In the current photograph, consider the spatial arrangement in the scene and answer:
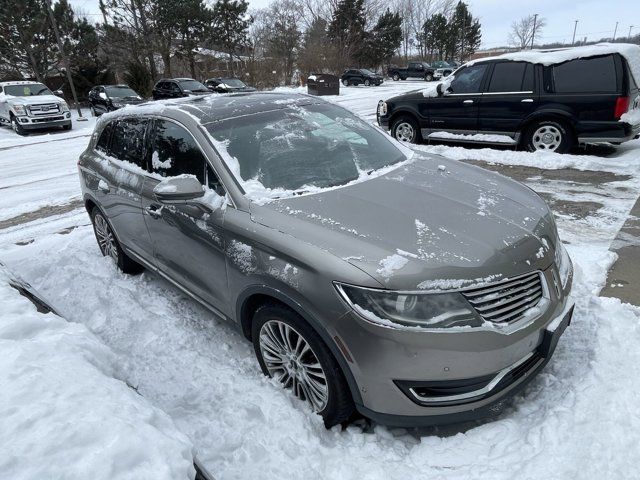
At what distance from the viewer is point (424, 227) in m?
2.38

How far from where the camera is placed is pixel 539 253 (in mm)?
2371

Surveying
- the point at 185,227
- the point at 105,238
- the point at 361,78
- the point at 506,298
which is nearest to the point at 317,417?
the point at 506,298

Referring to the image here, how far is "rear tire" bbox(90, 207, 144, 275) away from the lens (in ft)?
14.4

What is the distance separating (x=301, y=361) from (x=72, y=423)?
120cm

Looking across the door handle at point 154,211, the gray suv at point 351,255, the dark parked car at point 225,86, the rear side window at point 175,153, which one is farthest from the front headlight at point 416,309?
the dark parked car at point 225,86

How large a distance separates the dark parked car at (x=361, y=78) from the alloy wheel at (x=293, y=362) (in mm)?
35651

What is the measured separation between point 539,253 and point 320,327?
48.7 inches

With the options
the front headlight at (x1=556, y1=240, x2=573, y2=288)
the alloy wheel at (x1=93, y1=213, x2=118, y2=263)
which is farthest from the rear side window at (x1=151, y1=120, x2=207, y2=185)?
the front headlight at (x1=556, y1=240, x2=573, y2=288)

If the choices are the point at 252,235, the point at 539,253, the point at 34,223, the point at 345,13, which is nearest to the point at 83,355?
the point at 252,235

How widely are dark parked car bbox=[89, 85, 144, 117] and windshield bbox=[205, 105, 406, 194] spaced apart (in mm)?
17718

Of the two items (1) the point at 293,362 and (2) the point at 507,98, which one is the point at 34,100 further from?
(1) the point at 293,362

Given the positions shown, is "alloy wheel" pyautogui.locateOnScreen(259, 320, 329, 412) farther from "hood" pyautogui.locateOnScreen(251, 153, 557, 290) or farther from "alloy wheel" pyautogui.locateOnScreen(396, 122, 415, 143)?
"alloy wheel" pyautogui.locateOnScreen(396, 122, 415, 143)

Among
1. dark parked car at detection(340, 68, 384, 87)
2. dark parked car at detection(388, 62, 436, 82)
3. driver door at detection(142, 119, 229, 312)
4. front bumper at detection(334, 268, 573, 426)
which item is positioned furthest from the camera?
dark parked car at detection(388, 62, 436, 82)

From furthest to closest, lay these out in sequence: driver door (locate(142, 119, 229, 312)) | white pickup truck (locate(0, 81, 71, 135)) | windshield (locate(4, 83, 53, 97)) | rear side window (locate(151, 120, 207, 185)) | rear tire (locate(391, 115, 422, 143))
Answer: windshield (locate(4, 83, 53, 97))
white pickup truck (locate(0, 81, 71, 135))
rear tire (locate(391, 115, 422, 143))
rear side window (locate(151, 120, 207, 185))
driver door (locate(142, 119, 229, 312))
